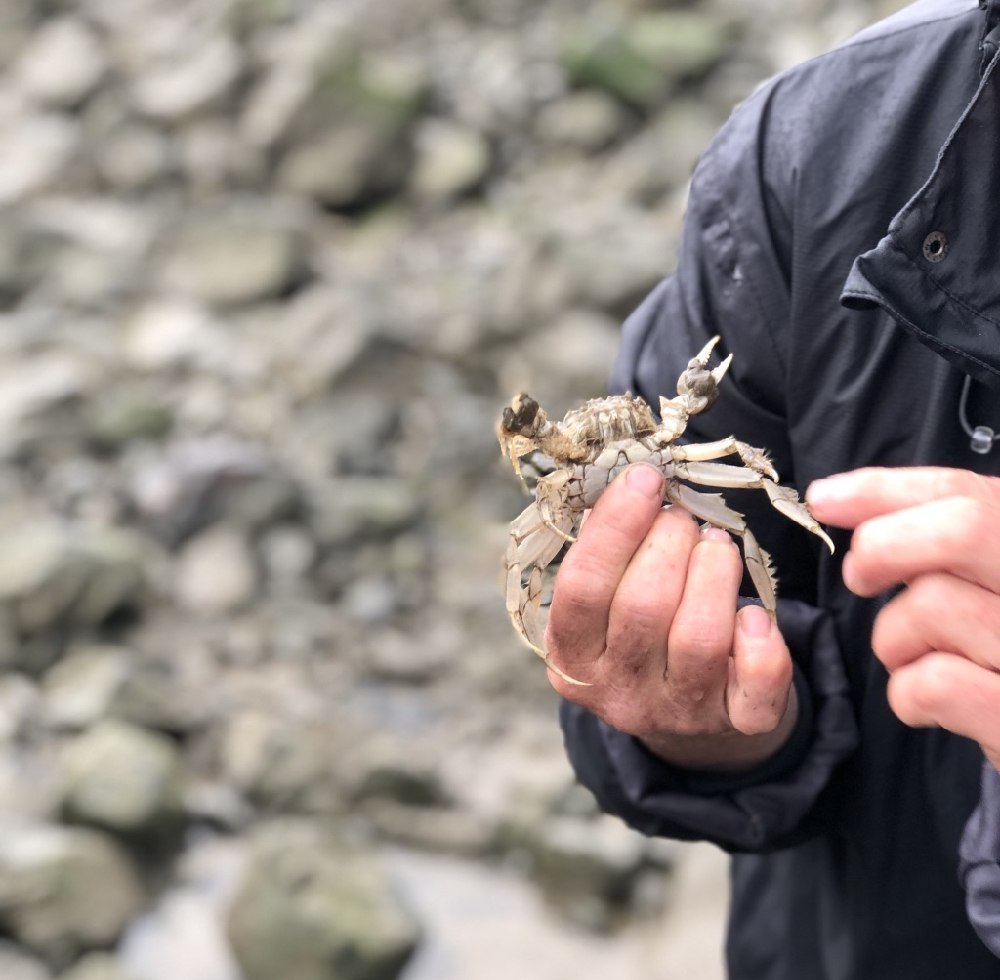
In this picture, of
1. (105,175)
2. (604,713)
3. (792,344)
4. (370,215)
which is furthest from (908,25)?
(105,175)

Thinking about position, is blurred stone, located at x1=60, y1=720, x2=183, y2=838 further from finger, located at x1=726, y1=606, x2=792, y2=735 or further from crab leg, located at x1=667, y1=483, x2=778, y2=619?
finger, located at x1=726, y1=606, x2=792, y2=735

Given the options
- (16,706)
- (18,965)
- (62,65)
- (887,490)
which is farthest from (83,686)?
(62,65)

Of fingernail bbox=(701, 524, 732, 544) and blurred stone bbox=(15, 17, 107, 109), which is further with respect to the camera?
blurred stone bbox=(15, 17, 107, 109)

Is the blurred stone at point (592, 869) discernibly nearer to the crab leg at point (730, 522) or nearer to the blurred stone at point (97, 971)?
the blurred stone at point (97, 971)

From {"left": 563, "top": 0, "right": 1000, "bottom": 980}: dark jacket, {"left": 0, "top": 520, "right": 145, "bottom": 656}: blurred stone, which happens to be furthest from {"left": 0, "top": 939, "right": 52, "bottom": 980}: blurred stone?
{"left": 563, "top": 0, "right": 1000, "bottom": 980}: dark jacket

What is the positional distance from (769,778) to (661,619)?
0.63 meters

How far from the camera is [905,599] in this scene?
169 centimetres

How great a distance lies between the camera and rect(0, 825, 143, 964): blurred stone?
17.5ft

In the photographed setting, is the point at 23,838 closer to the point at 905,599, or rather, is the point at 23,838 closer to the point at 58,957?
the point at 58,957

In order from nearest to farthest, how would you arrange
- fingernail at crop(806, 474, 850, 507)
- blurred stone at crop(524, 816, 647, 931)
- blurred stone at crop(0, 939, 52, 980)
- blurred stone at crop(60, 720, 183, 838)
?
fingernail at crop(806, 474, 850, 507) < blurred stone at crop(0, 939, 52, 980) < blurred stone at crop(524, 816, 647, 931) < blurred stone at crop(60, 720, 183, 838)

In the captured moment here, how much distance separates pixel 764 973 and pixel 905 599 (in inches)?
52.0

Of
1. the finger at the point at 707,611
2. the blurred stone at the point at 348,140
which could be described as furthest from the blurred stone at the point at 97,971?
the blurred stone at the point at 348,140

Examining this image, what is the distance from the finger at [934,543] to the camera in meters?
1.60

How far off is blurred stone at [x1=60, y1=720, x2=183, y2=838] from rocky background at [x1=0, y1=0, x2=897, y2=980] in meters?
0.02
